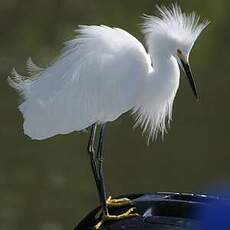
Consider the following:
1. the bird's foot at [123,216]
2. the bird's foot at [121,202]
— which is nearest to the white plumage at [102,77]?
the bird's foot at [121,202]

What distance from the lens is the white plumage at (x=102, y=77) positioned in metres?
2.04

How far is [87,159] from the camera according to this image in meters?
3.48

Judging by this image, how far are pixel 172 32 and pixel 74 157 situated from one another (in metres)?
1.55

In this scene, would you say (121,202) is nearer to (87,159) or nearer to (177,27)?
(177,27)

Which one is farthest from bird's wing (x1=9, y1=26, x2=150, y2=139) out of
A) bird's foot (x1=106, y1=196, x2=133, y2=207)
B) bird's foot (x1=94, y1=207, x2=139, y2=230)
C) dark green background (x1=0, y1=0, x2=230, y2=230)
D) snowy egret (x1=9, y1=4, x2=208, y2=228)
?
dark green background (x1=0, y1=0, x2=230, y2=230)

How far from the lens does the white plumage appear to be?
6.68 feet

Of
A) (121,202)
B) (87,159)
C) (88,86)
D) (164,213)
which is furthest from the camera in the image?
(87,159)

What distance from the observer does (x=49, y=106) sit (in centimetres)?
203

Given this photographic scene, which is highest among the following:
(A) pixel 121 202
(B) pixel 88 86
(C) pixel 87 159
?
(B) pixel 88 86

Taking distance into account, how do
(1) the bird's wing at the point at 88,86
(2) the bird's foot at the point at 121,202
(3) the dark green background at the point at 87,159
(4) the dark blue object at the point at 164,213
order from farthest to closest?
(3) the dark green background at the point at 87,159
(1) the bird's wing at the point at 88,86
(2) the bird's foot at the point at 121,202
(4) the dark blue object at the point at 164,213

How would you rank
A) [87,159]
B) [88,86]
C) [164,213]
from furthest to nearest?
[87,159]
[88,86]
[164,213]

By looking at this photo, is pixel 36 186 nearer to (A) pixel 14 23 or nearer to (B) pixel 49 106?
(B) pixel 49 106

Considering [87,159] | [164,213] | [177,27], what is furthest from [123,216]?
[87,159]

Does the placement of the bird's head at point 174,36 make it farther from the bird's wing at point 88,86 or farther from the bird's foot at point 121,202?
the bird's foot at point 121,202
